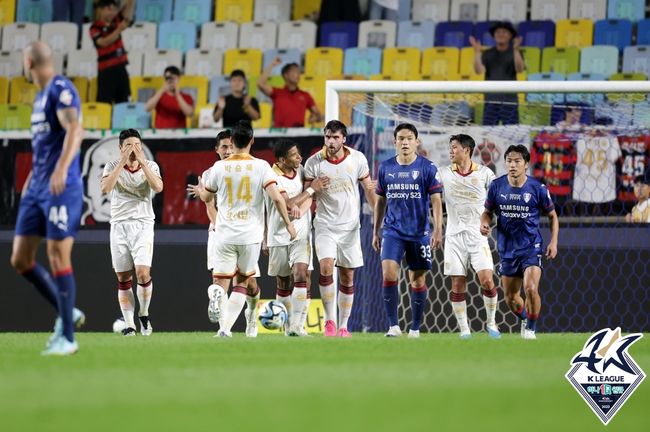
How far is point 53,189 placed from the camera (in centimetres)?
799

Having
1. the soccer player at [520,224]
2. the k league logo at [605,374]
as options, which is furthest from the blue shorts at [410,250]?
the k league logo at [605,374]

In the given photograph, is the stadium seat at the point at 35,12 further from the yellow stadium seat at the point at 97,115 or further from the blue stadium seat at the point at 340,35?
the blue stadium seat at the point at 340,35

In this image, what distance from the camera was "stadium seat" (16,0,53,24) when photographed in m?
22.1

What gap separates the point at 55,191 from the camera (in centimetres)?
800

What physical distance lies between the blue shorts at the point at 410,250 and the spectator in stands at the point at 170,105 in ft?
20.6

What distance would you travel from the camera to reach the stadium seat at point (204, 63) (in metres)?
20.2

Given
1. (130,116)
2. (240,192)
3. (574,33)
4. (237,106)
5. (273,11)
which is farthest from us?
(273,11)

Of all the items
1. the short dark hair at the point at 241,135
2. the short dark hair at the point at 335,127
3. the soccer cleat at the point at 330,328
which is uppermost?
the short dark hair at the point at 335,127

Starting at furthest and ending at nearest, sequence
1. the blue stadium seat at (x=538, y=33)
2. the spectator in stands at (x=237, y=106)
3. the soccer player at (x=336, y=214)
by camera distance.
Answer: the blue stadium seat at (x=538, y=33), the spectator in stands at (x=237, y=106), the soccer player at (x=336, y=214)

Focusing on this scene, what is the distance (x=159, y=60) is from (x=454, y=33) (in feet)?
15.8

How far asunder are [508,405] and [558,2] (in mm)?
15046

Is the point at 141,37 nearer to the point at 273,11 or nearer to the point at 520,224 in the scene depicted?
the point at 273,11

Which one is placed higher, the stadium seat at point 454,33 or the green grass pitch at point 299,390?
the stadium seat at point 454,33

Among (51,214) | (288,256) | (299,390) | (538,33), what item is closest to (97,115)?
(538,33)
